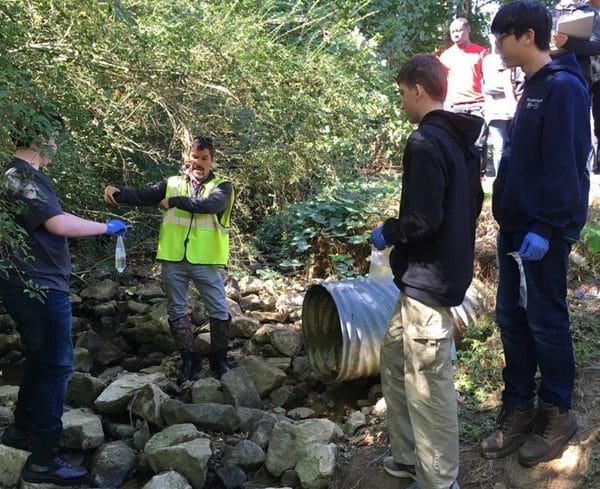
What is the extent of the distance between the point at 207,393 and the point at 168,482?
1130 mm

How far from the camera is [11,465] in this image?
2977 millimetres

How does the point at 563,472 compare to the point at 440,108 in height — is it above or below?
below

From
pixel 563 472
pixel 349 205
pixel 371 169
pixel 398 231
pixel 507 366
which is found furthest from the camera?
pixel 371 169

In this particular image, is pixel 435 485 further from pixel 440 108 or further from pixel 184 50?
pixel 184 50

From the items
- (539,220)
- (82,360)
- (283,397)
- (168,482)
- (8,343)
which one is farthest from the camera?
(8,343)

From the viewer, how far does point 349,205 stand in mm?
6305

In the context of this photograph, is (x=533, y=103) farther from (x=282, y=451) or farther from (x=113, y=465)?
(x=113, y=465)

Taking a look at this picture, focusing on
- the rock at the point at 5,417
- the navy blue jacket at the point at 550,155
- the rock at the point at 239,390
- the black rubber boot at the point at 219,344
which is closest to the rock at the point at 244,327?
the black rubber boot at the point at 219,344

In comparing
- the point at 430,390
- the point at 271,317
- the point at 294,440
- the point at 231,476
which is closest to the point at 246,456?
the point at 231,476

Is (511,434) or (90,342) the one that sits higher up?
(511,434)

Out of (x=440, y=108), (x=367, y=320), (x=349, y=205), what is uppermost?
(x=440, y=108)

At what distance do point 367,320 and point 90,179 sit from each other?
2.34 metres

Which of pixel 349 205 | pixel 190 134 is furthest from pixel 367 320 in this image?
pixel 349 205

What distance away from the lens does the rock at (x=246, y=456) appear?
327 centimetres
